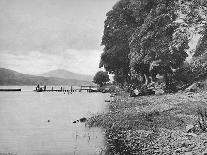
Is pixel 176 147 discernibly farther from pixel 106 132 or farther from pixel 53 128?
pixel 53 128

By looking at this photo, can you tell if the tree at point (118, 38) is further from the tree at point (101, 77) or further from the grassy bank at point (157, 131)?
the tree at point (101, 77)

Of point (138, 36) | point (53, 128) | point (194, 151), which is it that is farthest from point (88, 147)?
point (138, 36)

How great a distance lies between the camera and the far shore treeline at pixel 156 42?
28094mm

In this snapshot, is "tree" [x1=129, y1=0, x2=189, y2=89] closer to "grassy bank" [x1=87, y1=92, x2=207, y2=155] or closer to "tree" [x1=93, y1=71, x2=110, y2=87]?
"grassy bank" [x1=87, y1=92, x2=207, y2=155]

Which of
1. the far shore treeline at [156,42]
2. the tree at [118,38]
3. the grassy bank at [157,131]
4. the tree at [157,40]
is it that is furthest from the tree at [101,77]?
the grassy bank at [157,131]

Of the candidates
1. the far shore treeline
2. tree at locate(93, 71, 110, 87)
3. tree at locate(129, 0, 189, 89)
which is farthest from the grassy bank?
tree at locate(93, 71, 110, 87)

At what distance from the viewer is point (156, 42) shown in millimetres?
43594

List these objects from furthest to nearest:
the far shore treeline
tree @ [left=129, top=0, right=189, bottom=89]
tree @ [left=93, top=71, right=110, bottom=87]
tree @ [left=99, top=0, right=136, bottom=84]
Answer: tree @ [left=93, top=71, right=110, bottom=87], tree @ [left=99, top=0, right=136, bottom=84], tree @ [left=129, top=0, right=189, bottom=89], the far shore treeline

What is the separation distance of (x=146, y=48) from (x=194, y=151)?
31.4 metres

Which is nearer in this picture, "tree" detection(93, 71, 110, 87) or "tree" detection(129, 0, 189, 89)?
"tree" detection(129, 0, 189, 89)

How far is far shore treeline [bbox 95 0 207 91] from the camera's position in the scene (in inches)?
1106

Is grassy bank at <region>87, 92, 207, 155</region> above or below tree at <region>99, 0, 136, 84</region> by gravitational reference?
below

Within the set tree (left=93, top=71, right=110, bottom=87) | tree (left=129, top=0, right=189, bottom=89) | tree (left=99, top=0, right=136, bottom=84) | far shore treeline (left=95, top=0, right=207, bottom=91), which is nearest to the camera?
far shore treeline (left=95, top=0, right=207, bottom=91)

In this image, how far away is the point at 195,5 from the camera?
2733cm
